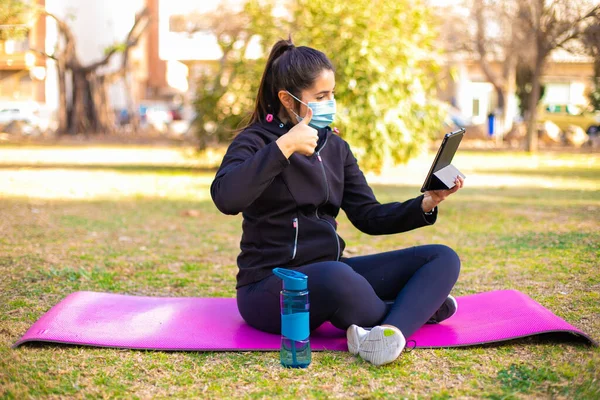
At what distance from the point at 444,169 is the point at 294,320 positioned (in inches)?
38.0

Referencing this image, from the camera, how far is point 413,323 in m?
3.20

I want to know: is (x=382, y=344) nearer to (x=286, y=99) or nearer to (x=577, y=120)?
(x=286, y=99)

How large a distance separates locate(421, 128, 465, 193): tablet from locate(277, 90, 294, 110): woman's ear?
679 mm

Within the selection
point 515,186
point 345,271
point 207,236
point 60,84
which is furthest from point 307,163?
point 60,84

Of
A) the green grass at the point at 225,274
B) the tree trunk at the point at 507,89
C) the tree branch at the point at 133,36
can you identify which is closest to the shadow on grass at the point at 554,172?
the green grass at the point at 225,274

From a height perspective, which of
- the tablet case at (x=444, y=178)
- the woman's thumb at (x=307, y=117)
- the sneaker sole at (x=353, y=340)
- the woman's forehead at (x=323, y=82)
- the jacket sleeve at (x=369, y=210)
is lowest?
the sneaker sole at (x=353, y=340)

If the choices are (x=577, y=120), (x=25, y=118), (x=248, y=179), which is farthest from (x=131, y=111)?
(x=248, y=179)

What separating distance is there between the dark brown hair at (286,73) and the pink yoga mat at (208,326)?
1.01m

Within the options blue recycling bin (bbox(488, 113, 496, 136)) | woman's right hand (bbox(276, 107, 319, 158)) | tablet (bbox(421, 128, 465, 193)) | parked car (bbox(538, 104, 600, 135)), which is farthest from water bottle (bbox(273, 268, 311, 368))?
blue recycling bin (bbox(488, 113, 496, 136))

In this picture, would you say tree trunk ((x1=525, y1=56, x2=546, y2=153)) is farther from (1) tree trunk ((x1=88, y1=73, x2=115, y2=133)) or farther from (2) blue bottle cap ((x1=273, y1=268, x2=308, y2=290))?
(2) blue bottle cap ((x1=273, y1=268, x2=308, y2=290))

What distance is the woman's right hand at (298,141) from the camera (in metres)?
3.02

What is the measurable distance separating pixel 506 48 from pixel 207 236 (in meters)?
20.1

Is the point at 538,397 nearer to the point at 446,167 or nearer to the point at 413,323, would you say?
the point at 413,323

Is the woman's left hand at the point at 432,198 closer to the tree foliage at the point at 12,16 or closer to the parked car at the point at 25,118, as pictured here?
the tree foliage at the point at 12,16
